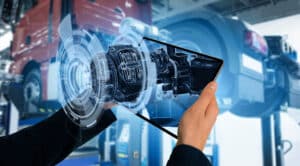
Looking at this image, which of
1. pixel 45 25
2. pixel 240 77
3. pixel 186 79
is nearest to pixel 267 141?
pixel 240 77

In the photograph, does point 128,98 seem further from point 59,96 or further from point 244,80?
point 59,96

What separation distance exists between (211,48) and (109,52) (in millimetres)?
472

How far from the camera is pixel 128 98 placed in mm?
1253

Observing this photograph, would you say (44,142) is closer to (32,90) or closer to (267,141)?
(267,141)

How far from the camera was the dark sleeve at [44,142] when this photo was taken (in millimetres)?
1262

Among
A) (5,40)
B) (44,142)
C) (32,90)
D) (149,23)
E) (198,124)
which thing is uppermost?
(5,40)

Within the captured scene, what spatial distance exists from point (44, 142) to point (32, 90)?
1019 mm

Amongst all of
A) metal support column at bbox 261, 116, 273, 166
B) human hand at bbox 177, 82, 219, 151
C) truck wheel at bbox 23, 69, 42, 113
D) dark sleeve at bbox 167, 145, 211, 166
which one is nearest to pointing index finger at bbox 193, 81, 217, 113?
human hand at bbox 177, 82, 219, 151

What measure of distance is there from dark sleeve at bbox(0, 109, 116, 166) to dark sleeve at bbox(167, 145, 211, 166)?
70 cm

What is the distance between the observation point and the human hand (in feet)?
2.21

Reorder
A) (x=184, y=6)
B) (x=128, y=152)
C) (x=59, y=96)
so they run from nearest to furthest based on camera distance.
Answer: (x=184, y=6) → (x=128, y=152) → (x=59, y=96)

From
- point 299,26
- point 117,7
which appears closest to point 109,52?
point 117,7

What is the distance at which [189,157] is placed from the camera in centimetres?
64
